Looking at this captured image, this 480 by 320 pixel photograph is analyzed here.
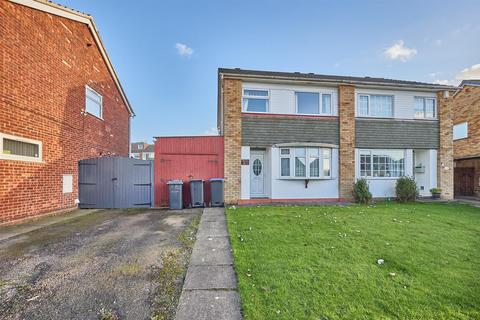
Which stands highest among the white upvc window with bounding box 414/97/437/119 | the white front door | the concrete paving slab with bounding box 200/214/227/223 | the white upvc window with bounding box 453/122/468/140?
the white upvc window with bounding box 414/97/437/119

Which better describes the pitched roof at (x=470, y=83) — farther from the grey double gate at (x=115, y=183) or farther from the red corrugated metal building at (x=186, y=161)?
the grey double gate at (x=115, y=183)

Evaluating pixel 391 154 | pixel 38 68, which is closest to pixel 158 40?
pixel 38 68

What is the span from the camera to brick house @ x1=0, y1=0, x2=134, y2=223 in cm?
584

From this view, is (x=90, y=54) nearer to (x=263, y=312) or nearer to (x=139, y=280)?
(x=139, y=280)

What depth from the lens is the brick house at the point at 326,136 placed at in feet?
31.0

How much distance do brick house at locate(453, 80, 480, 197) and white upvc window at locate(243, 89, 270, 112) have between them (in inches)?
519

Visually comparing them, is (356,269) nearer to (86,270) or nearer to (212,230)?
(212,230)

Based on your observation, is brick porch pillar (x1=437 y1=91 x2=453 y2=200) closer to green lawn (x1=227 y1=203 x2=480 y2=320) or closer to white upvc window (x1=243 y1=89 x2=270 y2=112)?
green lawn (x1=227 y1=203 x2=480 y2=320)

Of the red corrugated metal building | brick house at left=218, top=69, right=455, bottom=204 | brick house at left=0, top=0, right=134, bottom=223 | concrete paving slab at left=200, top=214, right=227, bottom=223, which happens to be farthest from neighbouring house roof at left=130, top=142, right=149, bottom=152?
concrete paving slab at left=200, top=214, right=227, bottom=223

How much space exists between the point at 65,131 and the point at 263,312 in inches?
356

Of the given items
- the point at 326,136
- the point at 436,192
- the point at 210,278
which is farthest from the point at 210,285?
the point at 436,192

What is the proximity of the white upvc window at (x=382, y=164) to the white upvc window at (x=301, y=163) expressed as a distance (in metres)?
2.32

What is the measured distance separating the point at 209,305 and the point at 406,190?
1077 cm

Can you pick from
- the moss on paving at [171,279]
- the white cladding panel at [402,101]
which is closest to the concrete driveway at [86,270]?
the moss on paving at [171,279]
